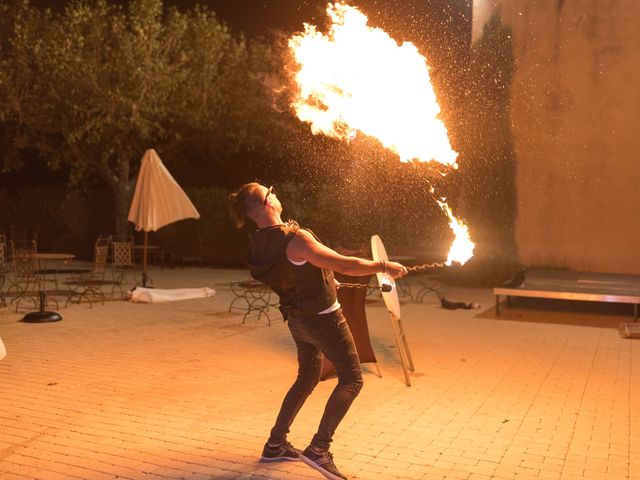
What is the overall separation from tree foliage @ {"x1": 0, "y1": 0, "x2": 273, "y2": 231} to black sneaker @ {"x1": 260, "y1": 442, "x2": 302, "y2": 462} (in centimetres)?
1713

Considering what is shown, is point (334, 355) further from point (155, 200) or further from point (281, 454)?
point (155, 200)

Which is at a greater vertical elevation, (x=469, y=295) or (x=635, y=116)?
(x=635, y=116)

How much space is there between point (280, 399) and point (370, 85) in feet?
12.0

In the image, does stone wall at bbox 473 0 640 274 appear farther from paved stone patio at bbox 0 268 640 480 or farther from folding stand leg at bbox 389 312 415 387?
folding stand leg at bbox 389 312 415 387

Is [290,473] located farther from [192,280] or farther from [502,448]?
[192,280]

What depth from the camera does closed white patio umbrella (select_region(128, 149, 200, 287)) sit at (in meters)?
13.3

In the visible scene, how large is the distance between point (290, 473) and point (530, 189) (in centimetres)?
1166

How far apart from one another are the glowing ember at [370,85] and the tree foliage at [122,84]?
1298 cm

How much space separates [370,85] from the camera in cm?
806

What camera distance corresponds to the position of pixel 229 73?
22.7m

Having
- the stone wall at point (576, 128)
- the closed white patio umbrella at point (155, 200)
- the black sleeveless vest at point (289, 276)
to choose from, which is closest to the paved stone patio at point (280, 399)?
the black sleeveless vest at point (289, 276)

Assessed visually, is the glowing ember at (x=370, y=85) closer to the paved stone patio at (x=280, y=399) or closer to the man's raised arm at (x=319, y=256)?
the paved stone patio at (x=280, y=399)

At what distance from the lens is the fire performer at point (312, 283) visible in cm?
439

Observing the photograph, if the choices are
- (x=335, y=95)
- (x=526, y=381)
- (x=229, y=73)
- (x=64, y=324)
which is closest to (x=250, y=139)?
(x=229, y=73)
